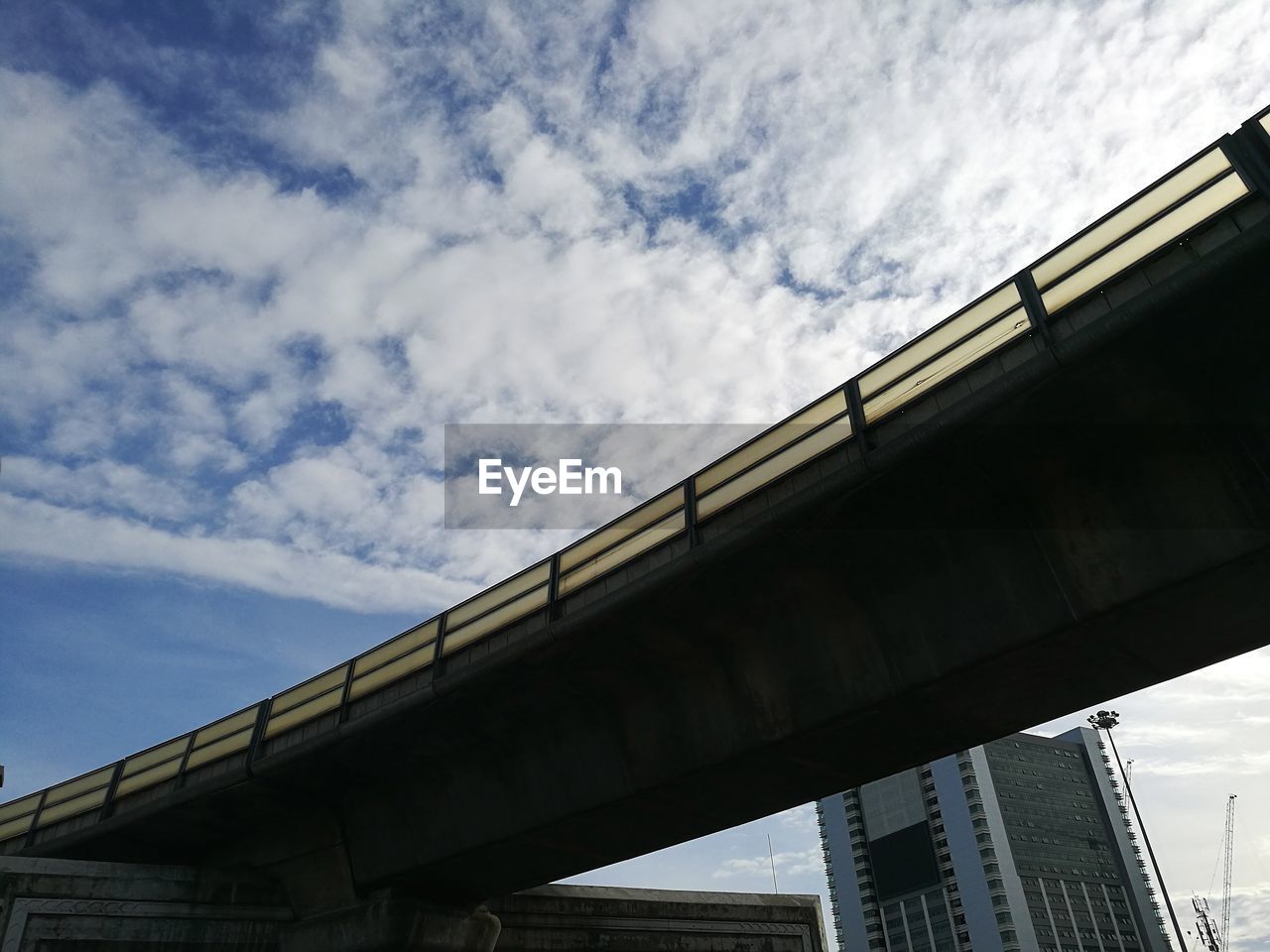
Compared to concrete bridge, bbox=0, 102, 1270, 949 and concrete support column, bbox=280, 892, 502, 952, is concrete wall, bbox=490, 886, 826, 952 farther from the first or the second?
concrete bridge, bbox=0, 102, 1270, 949

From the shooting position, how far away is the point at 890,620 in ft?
44.8

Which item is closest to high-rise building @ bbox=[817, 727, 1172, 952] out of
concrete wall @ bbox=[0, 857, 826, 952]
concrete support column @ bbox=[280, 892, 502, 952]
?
concrete wall @ bbox=[0, 857, 826, 952]

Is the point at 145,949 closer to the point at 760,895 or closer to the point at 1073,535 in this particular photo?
the point at 760,895

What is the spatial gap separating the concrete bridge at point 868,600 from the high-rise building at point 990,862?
162 metres

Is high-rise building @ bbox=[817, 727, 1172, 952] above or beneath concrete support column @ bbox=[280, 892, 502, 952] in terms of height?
above

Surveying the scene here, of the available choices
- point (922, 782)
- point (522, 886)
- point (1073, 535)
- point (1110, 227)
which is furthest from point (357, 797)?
point (922, 782)

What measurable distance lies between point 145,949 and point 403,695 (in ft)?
30.0

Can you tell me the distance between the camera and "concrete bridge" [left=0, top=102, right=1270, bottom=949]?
1097 cm

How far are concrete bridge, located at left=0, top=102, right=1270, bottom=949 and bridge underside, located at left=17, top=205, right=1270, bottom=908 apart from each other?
0.04 m

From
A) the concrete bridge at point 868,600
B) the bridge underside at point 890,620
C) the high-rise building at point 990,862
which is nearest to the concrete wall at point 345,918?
the concrete bridge at point 868,600

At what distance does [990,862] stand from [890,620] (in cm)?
17427

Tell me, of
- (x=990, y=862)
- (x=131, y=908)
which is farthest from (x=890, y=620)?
(x=990, y=862)

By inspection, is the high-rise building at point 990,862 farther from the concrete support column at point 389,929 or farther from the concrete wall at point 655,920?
the concrete support column at point 389,929

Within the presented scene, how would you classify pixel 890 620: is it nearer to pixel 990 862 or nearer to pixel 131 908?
pixel 131 908
